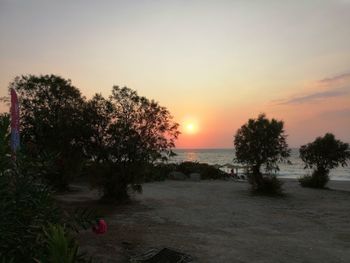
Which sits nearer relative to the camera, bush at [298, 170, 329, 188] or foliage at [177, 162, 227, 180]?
bush at [298, 170, 329, 188]

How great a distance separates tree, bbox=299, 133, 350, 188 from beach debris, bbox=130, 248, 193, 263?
2091 centimetres

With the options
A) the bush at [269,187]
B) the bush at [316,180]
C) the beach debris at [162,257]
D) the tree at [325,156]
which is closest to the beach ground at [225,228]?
the beach debris at [162,257]

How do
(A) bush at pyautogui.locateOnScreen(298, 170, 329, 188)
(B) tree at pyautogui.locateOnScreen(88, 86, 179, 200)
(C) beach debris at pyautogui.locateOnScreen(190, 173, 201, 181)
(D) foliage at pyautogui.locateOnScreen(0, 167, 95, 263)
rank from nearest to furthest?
(D) foliage at pyautogui.locateOnScreen(0, 167, 95, 263) < (B) tree at pyautogui.locateOnScreen(88, 86, 179, 200) < (A) bush at pyautogui.locateOnScreen(298, 170, 329, 188) < (C) beach debris at pyautogui.locateOnScreen(190, 173, 201, 181)

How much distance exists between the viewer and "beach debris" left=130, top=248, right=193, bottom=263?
864 cm

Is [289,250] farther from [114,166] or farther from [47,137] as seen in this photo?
[47,137]

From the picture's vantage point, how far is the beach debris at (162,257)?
8.64m

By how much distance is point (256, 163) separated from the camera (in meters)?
24.8

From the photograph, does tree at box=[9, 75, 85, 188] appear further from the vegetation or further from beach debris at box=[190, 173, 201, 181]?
beach debris at box=[190, 173, 201, 181]

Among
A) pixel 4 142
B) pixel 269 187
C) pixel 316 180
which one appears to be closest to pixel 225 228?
pixel 4 142

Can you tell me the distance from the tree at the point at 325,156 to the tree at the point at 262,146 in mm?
4462

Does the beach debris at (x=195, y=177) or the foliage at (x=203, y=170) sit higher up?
the foliage at (x=203, y=170)

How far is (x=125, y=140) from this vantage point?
17.9 meters

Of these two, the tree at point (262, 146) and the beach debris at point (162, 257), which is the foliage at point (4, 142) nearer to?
the beach debris at point (162, 257)

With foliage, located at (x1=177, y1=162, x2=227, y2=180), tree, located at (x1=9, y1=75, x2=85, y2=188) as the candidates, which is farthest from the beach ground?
foliage, located at (x1=177, y1=162, x2=227, y2=180)
